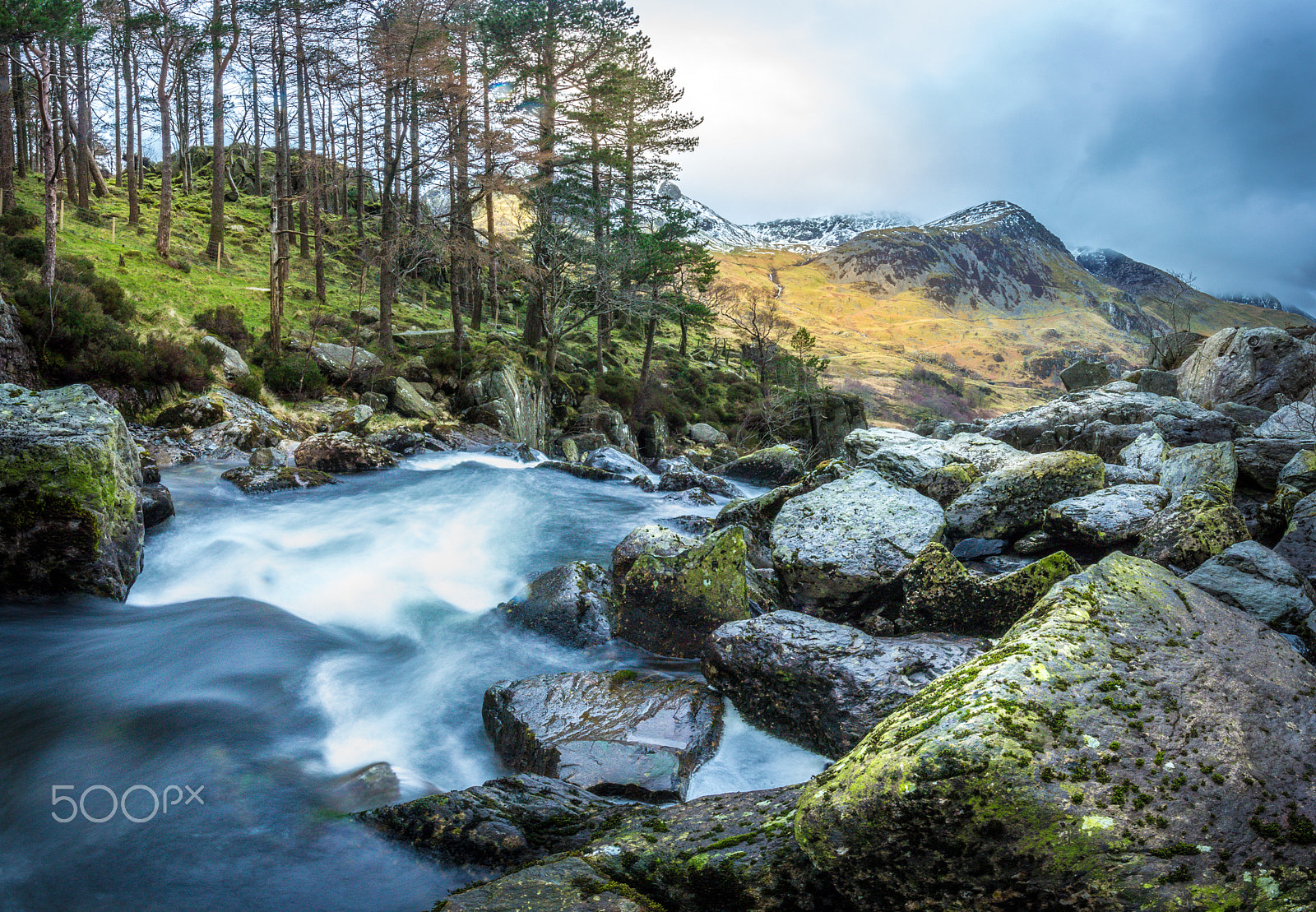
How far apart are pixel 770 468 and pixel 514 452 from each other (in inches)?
289

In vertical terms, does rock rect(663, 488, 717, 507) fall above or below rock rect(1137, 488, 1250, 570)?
below

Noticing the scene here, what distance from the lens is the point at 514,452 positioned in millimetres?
17562

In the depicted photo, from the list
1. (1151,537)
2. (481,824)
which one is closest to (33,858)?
(481,824)

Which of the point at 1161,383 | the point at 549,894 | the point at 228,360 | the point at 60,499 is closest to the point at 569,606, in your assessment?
the point at 549,894

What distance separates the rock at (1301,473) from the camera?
8203 mm

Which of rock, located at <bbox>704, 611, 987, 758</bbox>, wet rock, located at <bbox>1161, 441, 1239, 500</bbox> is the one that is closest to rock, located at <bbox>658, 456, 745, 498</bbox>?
wet rock, located at <bbox>1161, 441, 1239, 500</bbox>

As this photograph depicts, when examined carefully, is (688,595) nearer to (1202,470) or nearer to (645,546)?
(645,546)

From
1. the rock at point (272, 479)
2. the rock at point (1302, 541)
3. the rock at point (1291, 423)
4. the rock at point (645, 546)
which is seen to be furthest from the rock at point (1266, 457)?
the rock at point (272, 479)

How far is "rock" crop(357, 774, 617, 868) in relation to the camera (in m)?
3.41

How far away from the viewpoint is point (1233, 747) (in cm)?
247

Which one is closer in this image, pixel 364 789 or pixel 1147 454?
pixel 364 789

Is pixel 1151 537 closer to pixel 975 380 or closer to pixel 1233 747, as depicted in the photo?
pixel 1233 747

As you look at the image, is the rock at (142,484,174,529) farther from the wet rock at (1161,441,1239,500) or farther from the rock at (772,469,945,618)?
the wet rock at (1161,441,1239,500)

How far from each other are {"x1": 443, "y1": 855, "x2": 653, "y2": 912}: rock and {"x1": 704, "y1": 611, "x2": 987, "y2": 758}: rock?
245 cm
